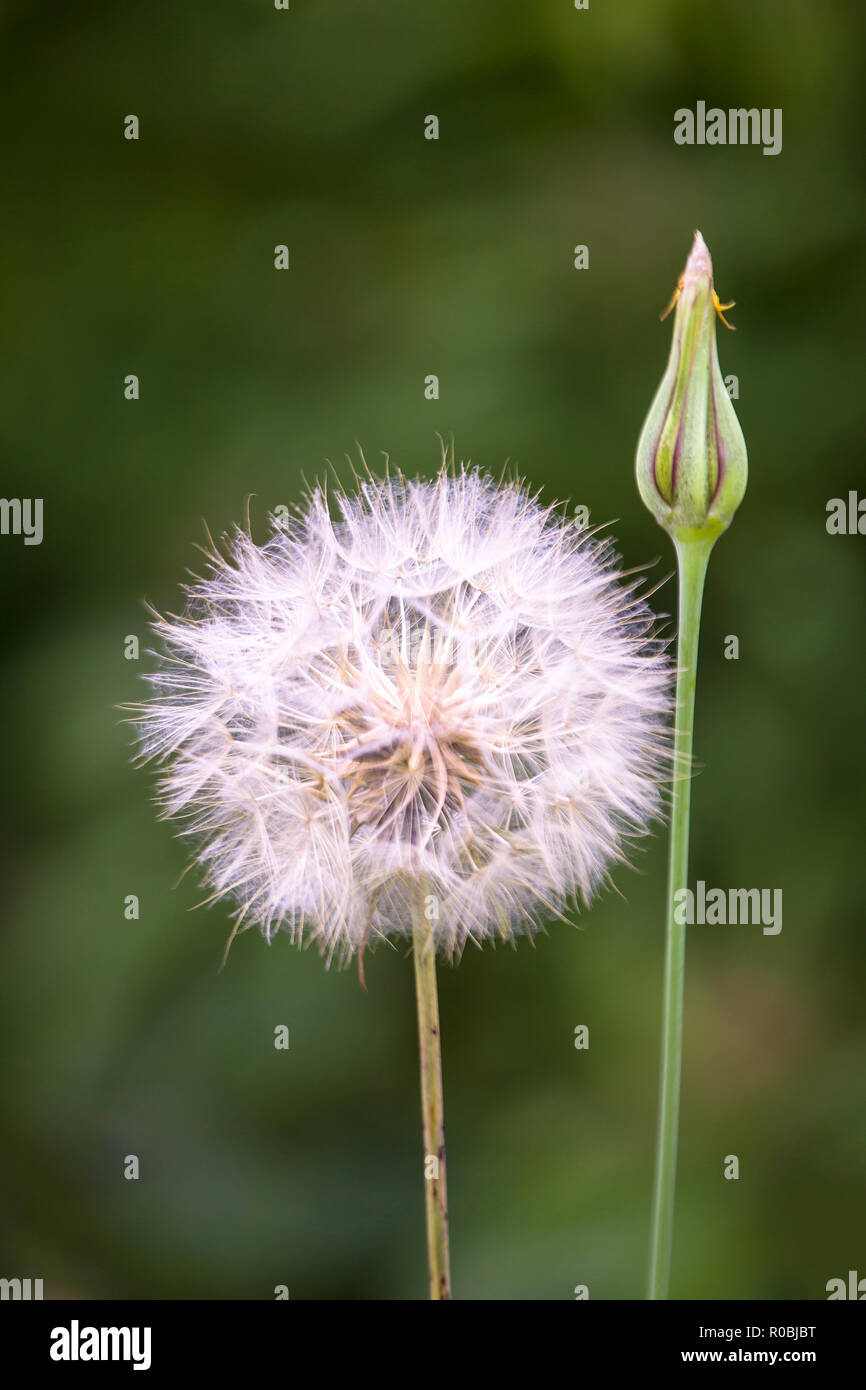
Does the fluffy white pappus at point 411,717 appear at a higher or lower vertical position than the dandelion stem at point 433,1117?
higher

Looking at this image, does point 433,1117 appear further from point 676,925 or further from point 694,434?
point 694,434

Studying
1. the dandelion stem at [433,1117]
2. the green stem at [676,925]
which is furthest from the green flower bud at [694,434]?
the dandelion stem at [433,1117]

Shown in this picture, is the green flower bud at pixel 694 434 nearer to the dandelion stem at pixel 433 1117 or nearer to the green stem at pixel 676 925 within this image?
the green stem at pixel 676 925

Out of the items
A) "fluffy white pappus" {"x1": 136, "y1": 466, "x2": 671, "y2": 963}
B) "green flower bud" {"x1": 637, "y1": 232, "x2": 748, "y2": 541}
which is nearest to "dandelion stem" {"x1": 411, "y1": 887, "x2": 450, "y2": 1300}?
"fluffy white pappus" {"x1": 136, "y1": 466, "x2": 671, "y2": 963}

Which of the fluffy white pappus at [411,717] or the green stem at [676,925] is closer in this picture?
the green stem at [676,925]

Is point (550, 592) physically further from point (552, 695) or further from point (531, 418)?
point (531, 418)
